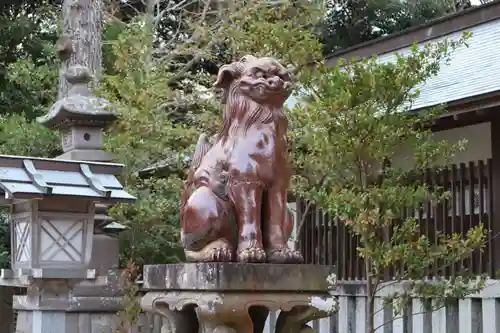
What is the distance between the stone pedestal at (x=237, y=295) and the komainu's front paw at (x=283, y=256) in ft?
0.26

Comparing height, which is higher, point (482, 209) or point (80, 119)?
point (80, 119)

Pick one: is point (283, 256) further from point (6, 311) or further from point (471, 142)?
point (6, 311)

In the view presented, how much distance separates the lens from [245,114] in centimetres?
462

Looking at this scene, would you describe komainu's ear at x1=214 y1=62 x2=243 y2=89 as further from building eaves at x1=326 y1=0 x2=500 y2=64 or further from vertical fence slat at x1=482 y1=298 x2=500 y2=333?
building eaves at x1=326 y1=0 x2=500 y2=64

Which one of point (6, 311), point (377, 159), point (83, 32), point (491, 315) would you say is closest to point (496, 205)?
point (491, 315)

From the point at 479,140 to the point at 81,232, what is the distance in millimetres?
4331

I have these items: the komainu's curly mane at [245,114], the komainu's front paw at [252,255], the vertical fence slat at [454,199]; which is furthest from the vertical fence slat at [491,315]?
the komainu's front paw at [252,255]

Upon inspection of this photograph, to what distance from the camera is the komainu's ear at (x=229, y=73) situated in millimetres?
4719

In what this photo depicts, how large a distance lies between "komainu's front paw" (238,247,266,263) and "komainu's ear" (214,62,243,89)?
3.63 ft

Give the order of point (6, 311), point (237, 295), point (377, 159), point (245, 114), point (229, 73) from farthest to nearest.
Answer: point (6, 311), point (377, 159), point (229, 73), point (245, 114), point (237, 295)

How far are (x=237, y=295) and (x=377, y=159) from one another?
2567mm

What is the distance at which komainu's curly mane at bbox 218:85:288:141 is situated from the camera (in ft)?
15.1

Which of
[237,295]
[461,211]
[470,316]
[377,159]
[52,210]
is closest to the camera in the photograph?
[237,295]

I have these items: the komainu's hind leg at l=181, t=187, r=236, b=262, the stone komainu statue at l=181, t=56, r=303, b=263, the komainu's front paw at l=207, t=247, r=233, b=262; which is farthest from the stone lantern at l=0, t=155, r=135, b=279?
the komainu's front paw at l=207, t=247, r=233, b=262
